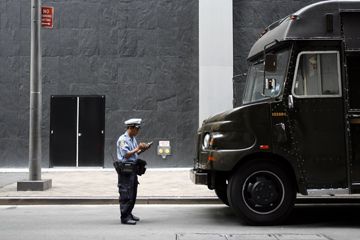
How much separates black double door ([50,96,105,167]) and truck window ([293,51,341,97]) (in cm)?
1079

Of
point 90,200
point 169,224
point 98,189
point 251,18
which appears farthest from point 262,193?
point 251,18

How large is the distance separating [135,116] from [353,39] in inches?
424

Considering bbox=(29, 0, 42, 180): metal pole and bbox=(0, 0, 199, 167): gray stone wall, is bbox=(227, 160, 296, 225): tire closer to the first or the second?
bbox=(29, 0, 42, 180): metal pole

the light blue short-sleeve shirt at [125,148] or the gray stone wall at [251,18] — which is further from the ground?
the gray stone wall at [251,18]

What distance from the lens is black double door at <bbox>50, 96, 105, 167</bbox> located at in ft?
57.8

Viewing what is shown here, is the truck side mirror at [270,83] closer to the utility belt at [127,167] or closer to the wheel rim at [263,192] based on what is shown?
the wheel rim at [263,192]

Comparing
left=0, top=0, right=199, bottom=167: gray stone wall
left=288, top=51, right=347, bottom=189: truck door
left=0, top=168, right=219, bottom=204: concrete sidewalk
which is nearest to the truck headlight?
left=288, top=51, right=347, bottom=189: truck door

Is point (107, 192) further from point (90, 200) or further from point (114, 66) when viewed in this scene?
point (114, 66)

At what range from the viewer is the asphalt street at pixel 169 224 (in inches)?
288

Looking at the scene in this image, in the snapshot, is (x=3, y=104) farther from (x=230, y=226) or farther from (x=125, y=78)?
(x=230, y=226)

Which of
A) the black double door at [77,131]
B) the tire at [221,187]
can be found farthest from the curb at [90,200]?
the black double door at [77,131]

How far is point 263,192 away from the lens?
25.9ft

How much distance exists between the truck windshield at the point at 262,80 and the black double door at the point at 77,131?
9.13 metres

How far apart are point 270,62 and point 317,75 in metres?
0.79
